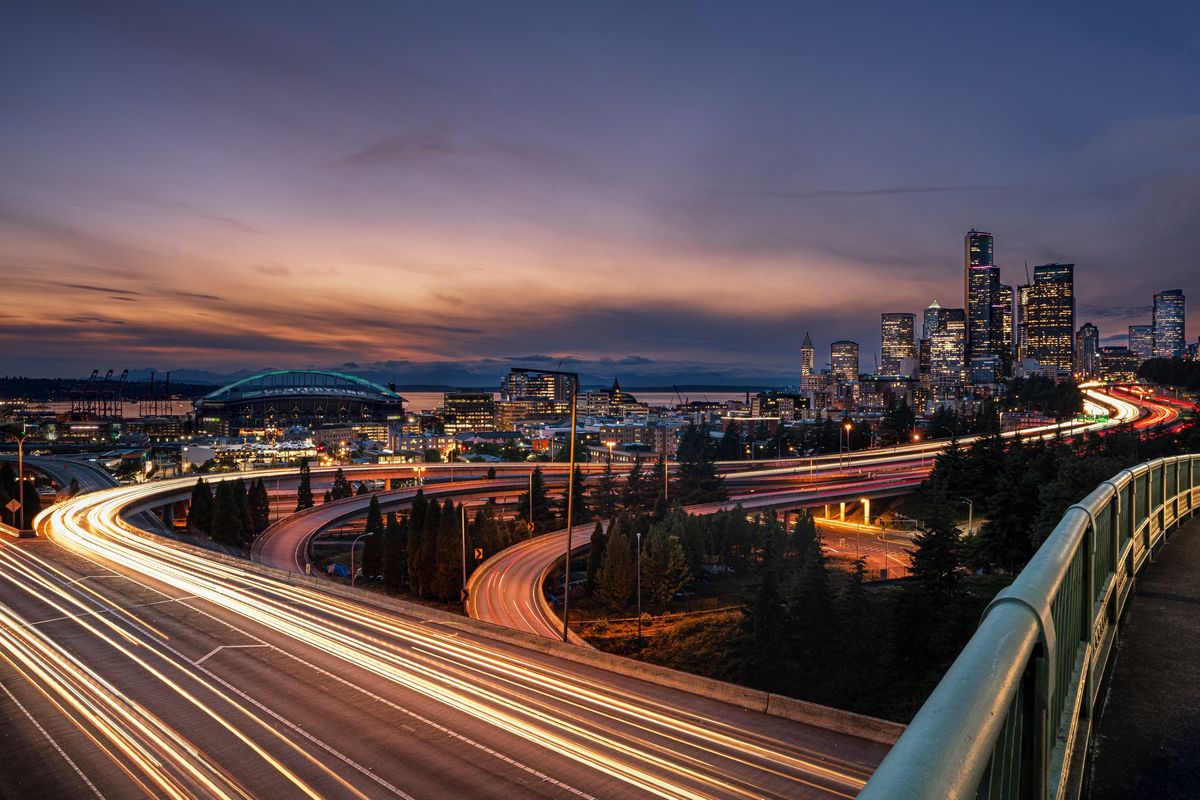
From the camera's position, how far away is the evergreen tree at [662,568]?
133 feet

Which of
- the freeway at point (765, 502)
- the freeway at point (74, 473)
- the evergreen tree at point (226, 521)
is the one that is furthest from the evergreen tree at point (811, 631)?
the freeway at point (74, 473)

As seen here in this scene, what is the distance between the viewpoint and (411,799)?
10492 mm

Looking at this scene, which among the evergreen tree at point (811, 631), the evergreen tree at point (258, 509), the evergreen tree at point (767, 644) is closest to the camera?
the evergreen tree at point (811, 631)

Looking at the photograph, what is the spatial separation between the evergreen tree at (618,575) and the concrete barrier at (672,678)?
20.6 metres

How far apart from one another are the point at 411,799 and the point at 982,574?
131 ft

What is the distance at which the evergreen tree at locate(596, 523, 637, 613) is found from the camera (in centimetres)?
4088

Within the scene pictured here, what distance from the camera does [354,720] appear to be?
13.2 metres

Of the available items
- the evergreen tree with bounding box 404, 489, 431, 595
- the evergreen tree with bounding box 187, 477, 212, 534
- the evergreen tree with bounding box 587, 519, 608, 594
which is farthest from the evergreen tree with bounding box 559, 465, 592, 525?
the evergreen tree with bounding box 187, 477, 212, 534

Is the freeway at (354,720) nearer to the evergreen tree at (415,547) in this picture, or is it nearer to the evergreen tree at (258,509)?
the evergreen tree at (415,547)

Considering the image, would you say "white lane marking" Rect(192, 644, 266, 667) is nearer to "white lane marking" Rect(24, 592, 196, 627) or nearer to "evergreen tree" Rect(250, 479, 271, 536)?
"white lane marking" Rect(24, 592, 196, 627)

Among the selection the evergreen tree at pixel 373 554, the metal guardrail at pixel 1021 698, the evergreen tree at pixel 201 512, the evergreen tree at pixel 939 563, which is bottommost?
the evergreen tree at pixel 373 554

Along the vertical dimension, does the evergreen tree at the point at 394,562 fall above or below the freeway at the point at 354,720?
below

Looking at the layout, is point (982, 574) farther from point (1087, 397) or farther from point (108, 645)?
point (1087, 397)

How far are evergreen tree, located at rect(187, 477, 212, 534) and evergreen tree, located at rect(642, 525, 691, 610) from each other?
35827 mm
